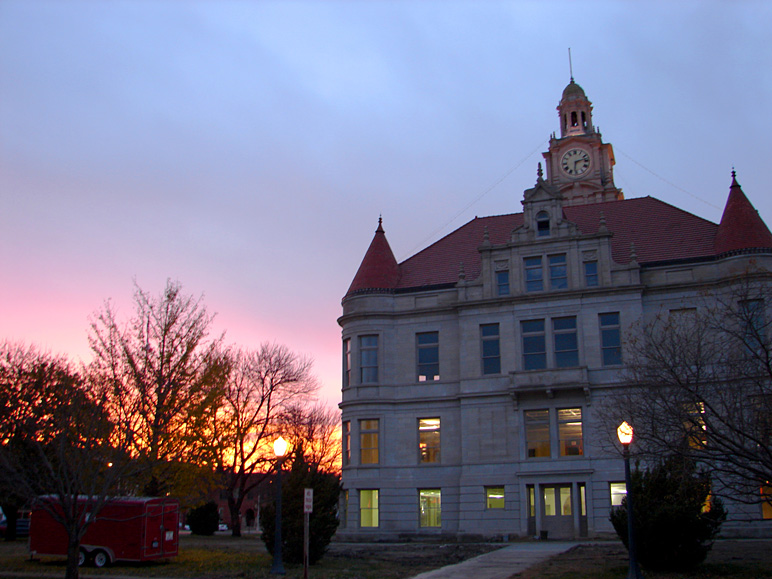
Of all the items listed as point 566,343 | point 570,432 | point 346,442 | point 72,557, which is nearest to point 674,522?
point 72,557

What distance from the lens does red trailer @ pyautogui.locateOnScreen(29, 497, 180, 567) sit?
25.3 meters

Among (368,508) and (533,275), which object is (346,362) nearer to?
(368,508)

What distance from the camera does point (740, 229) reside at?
39.6m

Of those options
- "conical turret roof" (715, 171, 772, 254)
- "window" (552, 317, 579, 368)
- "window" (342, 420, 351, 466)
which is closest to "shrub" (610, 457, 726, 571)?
"window" (552, 317, 579, 368)

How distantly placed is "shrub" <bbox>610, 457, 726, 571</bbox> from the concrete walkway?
3.94 m

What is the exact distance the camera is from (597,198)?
6950 centimetres

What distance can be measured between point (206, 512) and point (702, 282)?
→ 3295cm

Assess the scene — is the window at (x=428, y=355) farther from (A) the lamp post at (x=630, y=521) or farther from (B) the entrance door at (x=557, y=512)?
(A) the lamp post at (x=630, y=521)

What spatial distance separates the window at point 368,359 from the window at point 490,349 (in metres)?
6.39

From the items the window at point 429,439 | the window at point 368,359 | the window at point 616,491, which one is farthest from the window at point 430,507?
the window at point 616,491

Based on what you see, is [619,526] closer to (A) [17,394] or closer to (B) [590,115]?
(A) [17,394]

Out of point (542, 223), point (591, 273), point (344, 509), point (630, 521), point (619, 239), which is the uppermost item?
point (542, 223)

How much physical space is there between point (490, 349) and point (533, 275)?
15.8 ft

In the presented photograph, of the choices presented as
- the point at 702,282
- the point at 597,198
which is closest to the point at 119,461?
the point at 702,282
